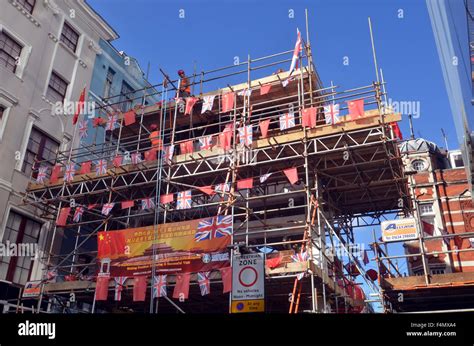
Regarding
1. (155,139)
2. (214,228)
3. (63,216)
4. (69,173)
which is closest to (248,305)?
(214,228)

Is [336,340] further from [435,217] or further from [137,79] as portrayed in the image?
[435,217]

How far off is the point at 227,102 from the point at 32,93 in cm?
1044

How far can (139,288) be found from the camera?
15.6 meters

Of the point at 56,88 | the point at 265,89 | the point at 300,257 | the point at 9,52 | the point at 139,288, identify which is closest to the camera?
the point at 300,257

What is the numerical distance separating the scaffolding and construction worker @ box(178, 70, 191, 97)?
0.56 metres

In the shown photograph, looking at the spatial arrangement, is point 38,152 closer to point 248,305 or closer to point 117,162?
point 117,162

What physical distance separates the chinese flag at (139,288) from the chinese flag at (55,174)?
7.34m

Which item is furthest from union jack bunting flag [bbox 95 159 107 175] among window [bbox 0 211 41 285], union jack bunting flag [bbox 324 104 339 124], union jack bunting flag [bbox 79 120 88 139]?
union jack bunting flag [bbox 324 104 339 124]

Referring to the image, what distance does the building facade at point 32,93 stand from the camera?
63.7 feet

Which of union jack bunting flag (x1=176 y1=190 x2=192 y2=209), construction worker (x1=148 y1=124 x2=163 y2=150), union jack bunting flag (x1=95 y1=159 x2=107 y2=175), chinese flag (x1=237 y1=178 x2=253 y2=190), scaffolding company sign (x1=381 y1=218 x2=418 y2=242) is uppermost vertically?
construction worker (x1=148 y1=124 x2=163 y2=150)

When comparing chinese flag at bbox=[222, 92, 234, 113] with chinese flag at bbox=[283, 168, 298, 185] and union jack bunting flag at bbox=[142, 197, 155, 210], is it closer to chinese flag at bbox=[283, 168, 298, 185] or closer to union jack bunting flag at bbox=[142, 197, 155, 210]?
chinese flag at bbox=[283, 168, 298, 185]

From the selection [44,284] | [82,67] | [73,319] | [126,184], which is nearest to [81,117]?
[82,67]

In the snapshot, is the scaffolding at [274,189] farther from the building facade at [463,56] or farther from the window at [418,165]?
the window at [418,165]

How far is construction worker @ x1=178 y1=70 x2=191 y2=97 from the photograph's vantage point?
837 inches
